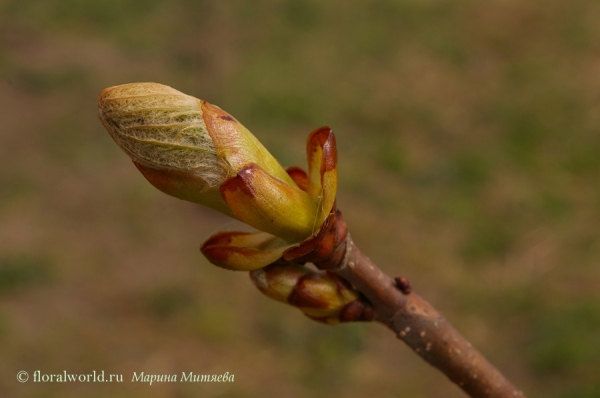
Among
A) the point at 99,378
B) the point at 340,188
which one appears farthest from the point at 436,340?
the point at 340,188

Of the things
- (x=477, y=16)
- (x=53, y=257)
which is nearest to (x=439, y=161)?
(x=477, y=16)

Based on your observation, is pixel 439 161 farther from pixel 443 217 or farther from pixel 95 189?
pixel 95 189

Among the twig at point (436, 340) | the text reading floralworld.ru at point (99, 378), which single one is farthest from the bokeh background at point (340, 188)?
the twig at point (436, 340)

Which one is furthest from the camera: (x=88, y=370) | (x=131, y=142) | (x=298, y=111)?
(x=298, y=111)

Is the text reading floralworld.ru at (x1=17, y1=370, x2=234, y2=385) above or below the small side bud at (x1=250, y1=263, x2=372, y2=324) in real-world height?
below

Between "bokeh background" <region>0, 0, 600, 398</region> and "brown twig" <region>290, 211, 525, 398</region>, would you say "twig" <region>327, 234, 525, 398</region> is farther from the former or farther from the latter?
"bokeh background" <region>0, 0, 600, 398</region>

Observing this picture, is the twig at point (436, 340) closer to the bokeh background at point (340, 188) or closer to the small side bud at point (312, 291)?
the small side bud at point (312, 291)

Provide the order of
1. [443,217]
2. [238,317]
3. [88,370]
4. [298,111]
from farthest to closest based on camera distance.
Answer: [298,111] < [443,217] < [238,317] < [88,370]

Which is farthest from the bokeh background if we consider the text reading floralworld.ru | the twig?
the twig
